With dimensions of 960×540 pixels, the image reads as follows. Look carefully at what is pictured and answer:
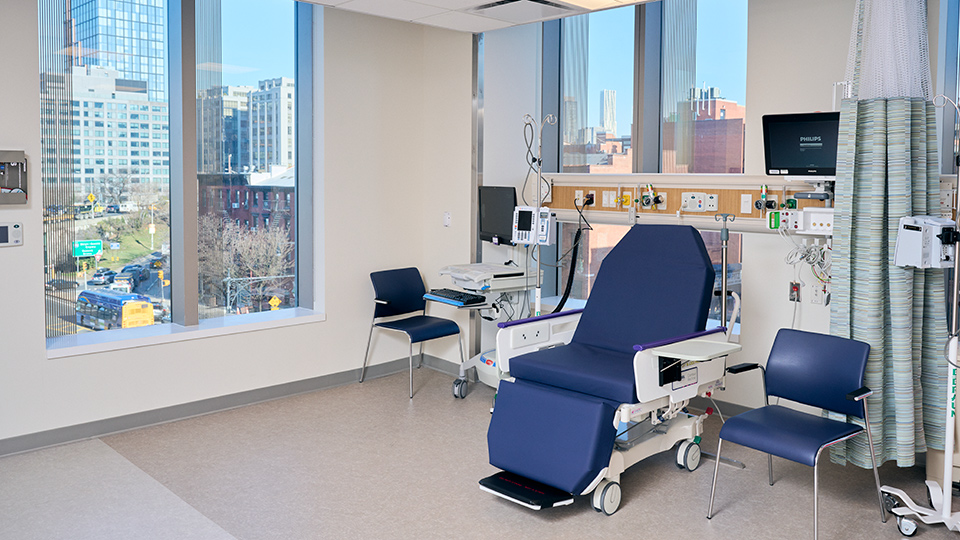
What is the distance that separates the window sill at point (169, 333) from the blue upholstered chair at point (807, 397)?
296cm

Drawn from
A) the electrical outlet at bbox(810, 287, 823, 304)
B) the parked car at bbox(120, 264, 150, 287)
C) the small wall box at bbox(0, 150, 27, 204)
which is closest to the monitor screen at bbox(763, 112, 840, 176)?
the electrical outlet at bbox(810, 287, 823, 304)

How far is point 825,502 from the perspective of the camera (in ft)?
11.3

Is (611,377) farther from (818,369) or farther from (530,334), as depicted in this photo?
(818,369)

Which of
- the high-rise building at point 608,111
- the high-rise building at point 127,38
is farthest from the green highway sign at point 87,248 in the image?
the high-rise building at point 608,111

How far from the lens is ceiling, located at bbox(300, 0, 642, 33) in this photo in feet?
14.1

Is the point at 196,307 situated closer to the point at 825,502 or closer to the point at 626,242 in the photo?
the point at 626,242

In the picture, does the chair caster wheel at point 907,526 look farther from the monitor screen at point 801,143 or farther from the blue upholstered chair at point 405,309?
the blue upholstered chair at point 405,309

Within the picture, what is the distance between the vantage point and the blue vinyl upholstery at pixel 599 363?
321 centimetres

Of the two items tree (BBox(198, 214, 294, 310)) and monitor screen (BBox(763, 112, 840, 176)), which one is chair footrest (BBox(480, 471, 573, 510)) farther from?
tree (BBox(198, 214, 294, 310))

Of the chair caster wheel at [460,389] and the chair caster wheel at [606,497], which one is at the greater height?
the chair caster wheel at [460,389]

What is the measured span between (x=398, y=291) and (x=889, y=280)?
322 cm

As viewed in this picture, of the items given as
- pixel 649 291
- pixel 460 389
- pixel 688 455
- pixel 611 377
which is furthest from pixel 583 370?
pixel 460 389

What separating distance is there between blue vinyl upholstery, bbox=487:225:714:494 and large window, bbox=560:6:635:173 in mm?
1555

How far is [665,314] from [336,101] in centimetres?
277
